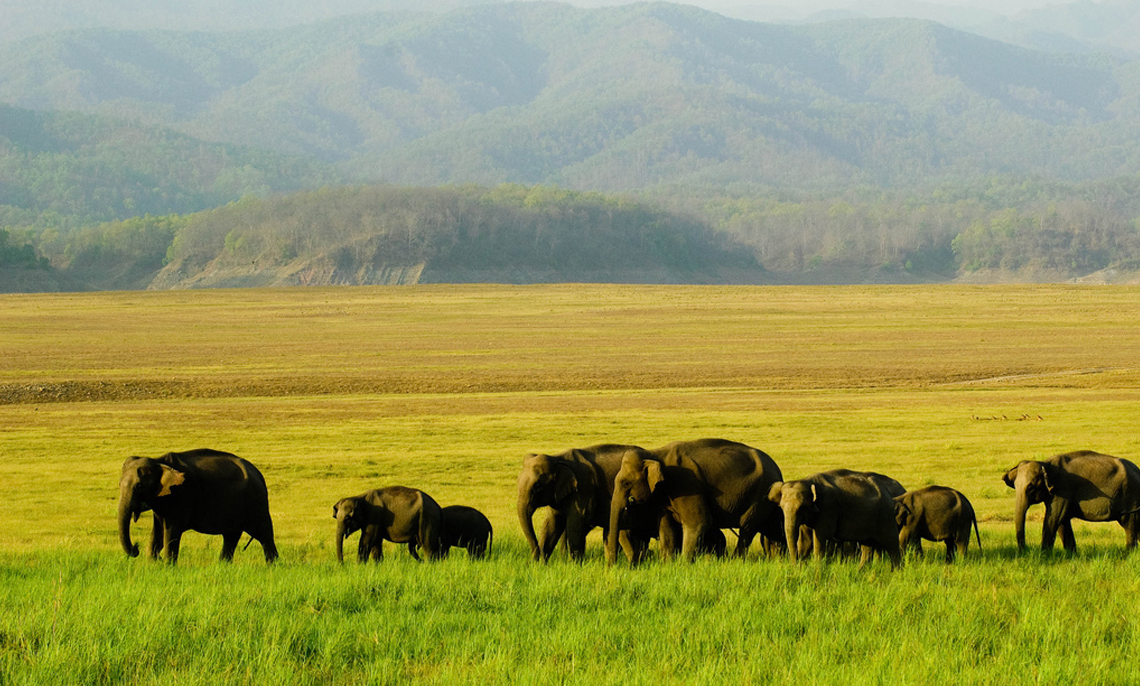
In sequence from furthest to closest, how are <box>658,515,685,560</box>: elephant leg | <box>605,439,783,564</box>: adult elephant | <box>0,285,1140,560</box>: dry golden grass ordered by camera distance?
1. <box>0,285,1140,560</box>: dry golden grass
2. <box>658,515,685,560</box>: elephant leg
3. <box>605,439,783,564</box>: adult elephant

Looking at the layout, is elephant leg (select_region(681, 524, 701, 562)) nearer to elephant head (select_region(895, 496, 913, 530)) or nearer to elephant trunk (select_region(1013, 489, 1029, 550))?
elephant head (select_region(895, 496, 913, 530))

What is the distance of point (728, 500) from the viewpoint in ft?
45.4

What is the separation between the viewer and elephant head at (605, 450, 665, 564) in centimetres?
1352

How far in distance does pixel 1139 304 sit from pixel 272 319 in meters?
64.9

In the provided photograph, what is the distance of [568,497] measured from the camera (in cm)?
1418

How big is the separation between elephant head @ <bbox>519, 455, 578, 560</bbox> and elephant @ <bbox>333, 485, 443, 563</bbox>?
1211 mm

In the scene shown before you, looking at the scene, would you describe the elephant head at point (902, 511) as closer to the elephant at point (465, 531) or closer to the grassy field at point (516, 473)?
the grassy field at point (516, 473)

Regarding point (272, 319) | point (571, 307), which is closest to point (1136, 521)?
point (272, 319)

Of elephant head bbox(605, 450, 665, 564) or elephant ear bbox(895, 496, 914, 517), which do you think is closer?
elephant head bbox(605, 450, 665, 564)

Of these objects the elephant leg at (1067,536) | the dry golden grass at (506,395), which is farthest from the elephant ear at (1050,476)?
the dry golden grass at (506,395)

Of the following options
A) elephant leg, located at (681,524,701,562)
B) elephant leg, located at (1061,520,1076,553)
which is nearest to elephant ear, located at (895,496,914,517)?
elephant leg, located at (1061,520,1076,553)

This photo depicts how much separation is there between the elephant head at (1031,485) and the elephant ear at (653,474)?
433 cm

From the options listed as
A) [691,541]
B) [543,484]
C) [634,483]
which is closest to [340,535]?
[543,484]

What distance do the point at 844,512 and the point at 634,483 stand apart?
2320mm
